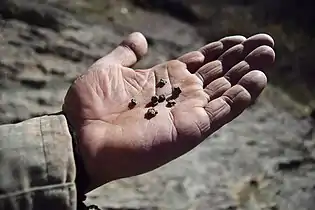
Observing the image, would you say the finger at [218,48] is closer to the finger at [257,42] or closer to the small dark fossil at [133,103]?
the finger at [257,42]

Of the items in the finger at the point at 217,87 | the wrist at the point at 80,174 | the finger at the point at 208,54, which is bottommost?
the wrist at the point at 80,174

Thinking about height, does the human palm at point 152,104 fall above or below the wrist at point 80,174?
above

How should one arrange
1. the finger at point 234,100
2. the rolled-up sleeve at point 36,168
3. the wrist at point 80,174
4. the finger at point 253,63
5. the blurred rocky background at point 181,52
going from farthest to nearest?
the blurred rocky background at point 181,52 < the finger at point 253,63 < the finger at point 234,100 < the wrist at point 80,174 < the rolled-up sleeve at point 36,168

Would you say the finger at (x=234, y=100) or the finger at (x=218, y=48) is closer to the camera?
the finger at (x=234, y=100)

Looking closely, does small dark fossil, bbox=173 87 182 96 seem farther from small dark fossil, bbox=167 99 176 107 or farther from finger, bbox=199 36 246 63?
finger, bbox=199 36 246 63

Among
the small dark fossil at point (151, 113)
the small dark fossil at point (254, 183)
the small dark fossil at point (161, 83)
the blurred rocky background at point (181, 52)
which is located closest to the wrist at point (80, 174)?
the small dark fossil at point (151, 113)

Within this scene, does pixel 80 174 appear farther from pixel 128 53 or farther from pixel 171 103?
pixel 128 53

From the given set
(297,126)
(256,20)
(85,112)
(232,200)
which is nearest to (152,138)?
(85,112)

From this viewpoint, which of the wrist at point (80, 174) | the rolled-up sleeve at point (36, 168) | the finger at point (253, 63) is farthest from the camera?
the finger at point (253, 63)
